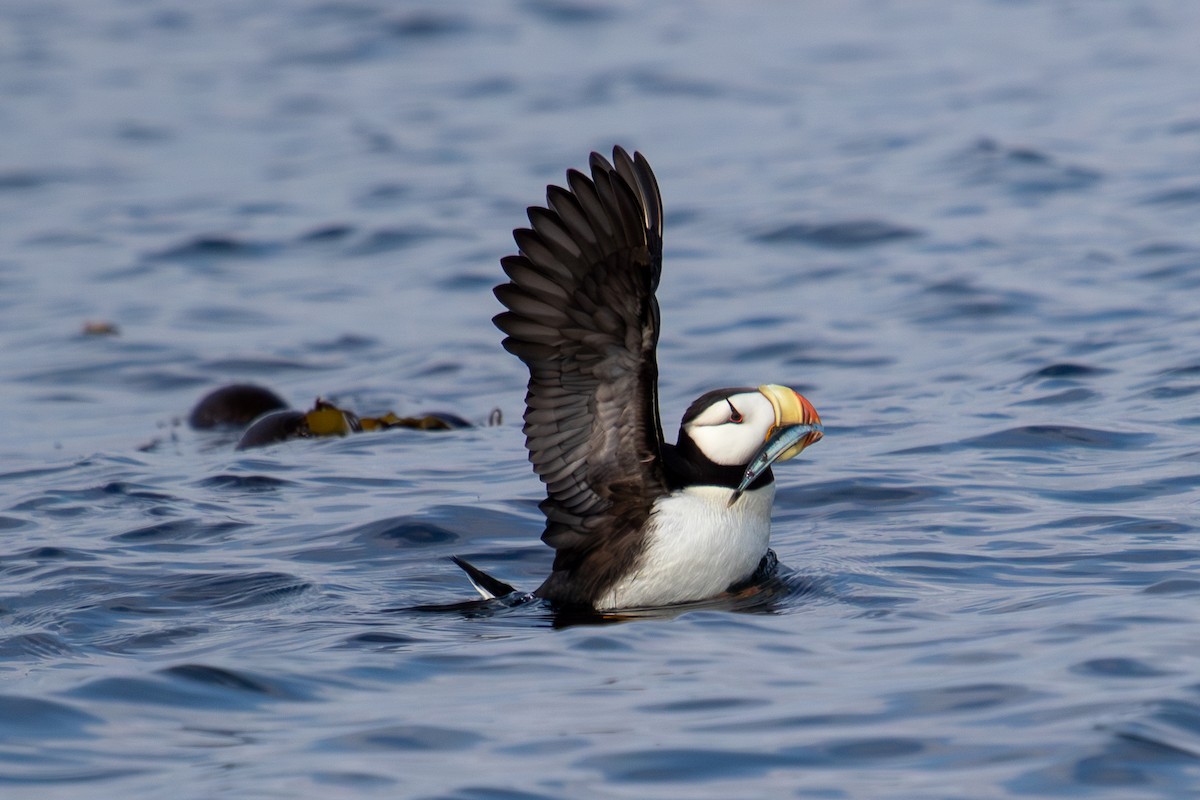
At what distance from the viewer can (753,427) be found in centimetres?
666

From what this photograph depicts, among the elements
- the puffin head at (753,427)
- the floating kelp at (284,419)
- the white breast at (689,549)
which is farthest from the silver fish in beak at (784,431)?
the floating kelp at (284,419)

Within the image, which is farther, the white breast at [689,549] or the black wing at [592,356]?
the white breast at [689,549]

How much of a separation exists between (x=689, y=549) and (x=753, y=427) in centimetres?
49

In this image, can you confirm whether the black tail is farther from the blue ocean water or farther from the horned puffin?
the blue ocean water

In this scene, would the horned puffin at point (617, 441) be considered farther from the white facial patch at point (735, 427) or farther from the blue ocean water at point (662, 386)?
the blue ocean water at point (662, 386)

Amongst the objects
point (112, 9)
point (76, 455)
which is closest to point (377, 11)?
point (112, 9)

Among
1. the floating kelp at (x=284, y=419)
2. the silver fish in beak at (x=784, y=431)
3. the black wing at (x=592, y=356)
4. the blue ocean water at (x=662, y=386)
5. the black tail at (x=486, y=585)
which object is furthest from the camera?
the floating kelp at (x=284, y=419)

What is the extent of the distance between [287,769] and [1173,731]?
2362 millimetres

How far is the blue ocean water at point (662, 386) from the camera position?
5.21m

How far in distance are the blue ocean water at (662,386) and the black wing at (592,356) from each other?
34 cm

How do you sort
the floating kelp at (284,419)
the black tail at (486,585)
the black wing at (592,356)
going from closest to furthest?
1. the black wing at (592,356)
2. the black tail at (486,585)
3. the floating kelp at (284,419)

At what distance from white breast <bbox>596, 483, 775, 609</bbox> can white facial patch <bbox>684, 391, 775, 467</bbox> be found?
13 centimetres

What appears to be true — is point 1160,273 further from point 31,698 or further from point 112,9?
point 112,9

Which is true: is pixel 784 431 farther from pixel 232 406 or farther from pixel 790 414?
pixel 232 406
